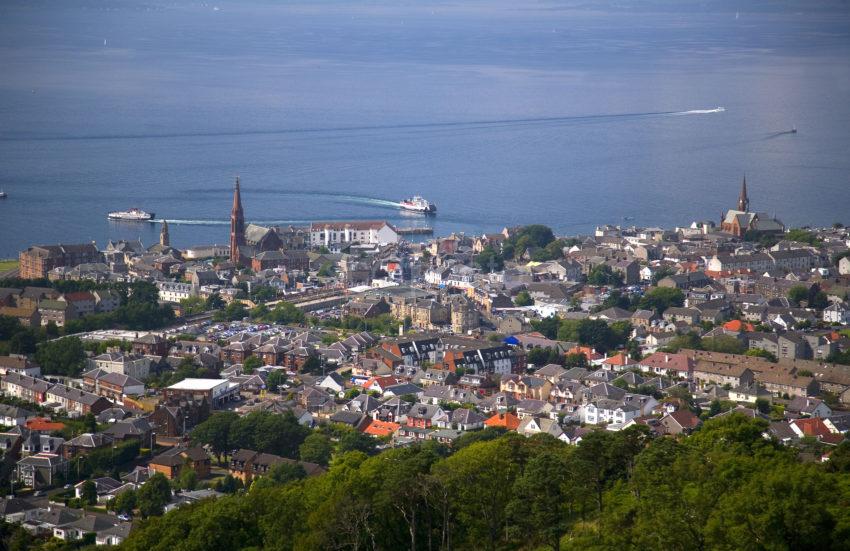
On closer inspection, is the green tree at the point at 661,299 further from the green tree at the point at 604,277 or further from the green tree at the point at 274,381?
the green tree at the point at 274,381

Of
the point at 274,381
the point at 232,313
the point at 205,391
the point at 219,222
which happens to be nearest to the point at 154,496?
the point at 205,391

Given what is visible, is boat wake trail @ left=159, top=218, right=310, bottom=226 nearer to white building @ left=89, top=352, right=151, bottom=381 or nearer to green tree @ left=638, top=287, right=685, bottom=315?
green tree @ left=638, top=287, right=685, bottom=315

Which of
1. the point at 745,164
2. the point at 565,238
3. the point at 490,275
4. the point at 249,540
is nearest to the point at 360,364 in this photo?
the point at 490,275

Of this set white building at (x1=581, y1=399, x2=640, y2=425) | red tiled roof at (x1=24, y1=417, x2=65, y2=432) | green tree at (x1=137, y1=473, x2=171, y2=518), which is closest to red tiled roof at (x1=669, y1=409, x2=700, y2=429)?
white building at (x1=581, y1=399, x2=640, y2=425)

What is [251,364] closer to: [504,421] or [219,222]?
[504,421]

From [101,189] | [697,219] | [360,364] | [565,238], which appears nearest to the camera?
[360,364]

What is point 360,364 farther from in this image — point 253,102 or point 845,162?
point 253,102
